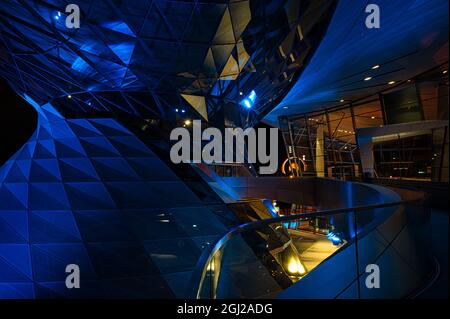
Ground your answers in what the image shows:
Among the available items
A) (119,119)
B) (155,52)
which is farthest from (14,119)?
(155,52)

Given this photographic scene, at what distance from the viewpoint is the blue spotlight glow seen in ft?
53.2

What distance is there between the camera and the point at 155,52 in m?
11.1

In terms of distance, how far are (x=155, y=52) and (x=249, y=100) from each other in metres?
6.89

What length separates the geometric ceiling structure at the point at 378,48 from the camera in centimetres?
1007

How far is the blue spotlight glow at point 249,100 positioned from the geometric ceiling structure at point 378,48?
9.71 ft

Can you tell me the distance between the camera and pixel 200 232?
11.8m

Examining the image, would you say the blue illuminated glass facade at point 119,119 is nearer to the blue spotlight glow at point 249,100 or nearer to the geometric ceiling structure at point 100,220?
the geometric ceiling structure at point 100,220

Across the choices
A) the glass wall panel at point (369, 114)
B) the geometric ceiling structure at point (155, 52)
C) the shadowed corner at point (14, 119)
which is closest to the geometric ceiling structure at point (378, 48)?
the geometric ceiling structure at point (155, 52)

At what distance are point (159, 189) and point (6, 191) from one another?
7.17 meters

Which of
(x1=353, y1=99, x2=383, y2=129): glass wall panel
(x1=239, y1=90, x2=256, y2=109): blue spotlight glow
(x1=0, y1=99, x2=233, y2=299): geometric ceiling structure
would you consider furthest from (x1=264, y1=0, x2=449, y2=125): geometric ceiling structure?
(x1=0, y1=99, x2=233, y2=299): geometric ceiling structure

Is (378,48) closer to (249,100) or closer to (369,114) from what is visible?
(249,100)
